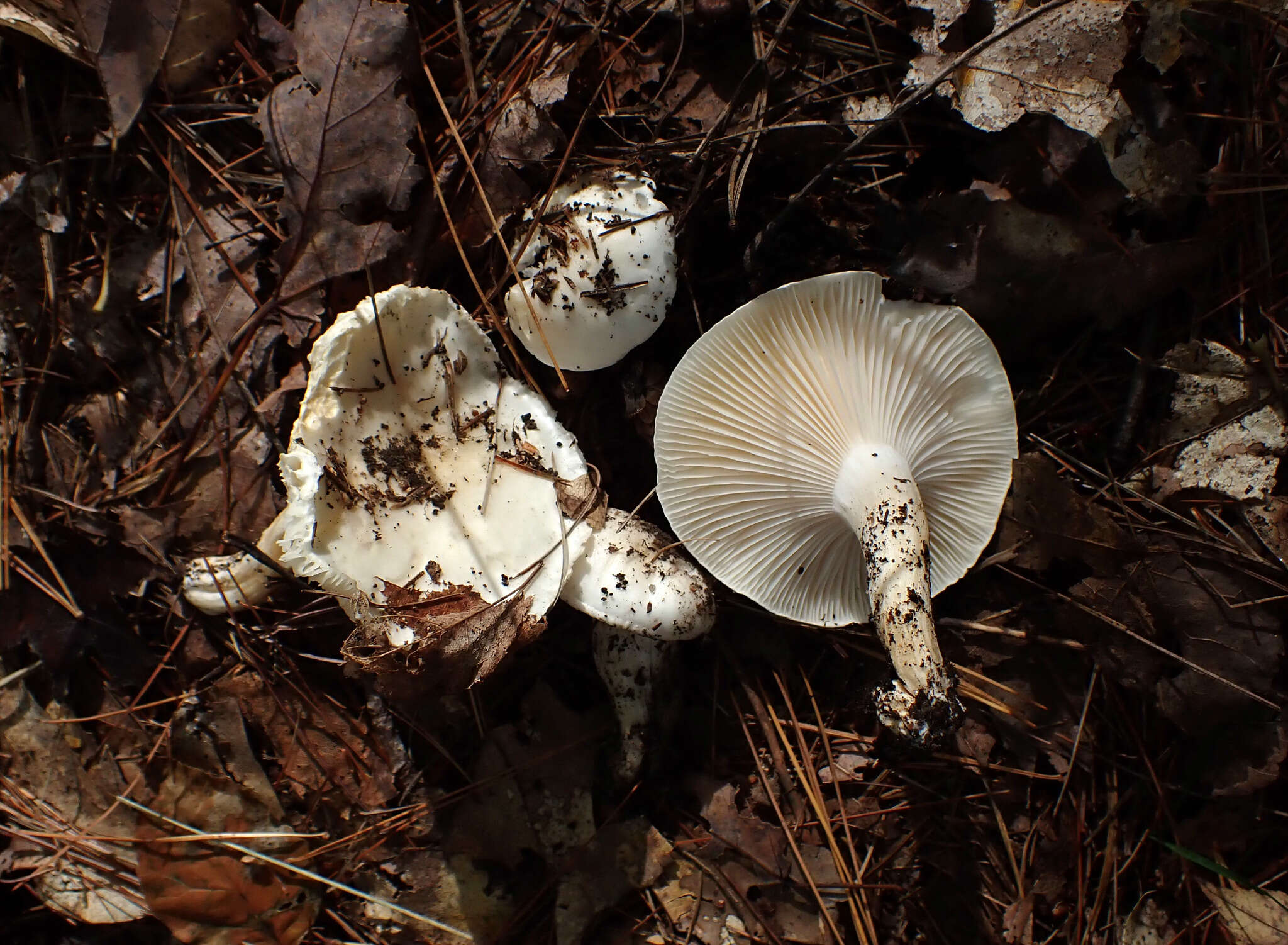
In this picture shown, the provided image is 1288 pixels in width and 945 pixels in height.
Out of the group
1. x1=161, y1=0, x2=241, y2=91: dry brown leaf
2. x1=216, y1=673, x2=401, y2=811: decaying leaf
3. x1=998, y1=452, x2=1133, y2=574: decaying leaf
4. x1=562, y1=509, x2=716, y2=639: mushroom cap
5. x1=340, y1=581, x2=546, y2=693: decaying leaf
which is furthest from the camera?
x1=216, y1=673, x2=401, y2=811: decaying leaf

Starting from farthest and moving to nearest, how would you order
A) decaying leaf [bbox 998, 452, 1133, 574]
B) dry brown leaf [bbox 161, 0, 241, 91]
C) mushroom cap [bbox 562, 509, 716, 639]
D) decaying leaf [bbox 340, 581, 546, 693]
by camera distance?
1. dry brown leaf [bbox 161, 0, 241, 91]
2. decaying leaf [bbox 998, 452, 1133, 574]
3. mushroom cap [bbox 562, 509, 716, 639]
4. decaying leaf [bbox 340, 581, 546, 693]

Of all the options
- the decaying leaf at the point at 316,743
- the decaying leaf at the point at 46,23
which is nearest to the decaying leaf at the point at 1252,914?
the decaying leaf at the point at 316,743

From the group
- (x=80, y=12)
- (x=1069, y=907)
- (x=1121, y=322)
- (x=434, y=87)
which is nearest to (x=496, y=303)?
(x=434, y=87)

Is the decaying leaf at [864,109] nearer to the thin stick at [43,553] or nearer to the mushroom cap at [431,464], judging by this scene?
the mushroom cap at [431,464]

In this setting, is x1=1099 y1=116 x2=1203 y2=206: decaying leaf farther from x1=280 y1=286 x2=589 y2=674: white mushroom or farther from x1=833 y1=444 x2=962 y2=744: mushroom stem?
x1=280 y1=286 x2=589 y2=674: white mushroom

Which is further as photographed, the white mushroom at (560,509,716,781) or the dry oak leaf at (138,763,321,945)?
the dry oak leaf at (138,763,321,945)

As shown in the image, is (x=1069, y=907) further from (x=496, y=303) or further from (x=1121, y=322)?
(x=496, y=303)

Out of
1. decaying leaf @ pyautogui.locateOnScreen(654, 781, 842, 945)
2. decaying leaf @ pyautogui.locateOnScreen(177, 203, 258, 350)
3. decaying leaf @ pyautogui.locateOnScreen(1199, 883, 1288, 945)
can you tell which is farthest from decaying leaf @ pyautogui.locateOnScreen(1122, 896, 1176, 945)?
decaying leaf @ pyautogui.locateOnScreen(177, 203, 258, 350)
